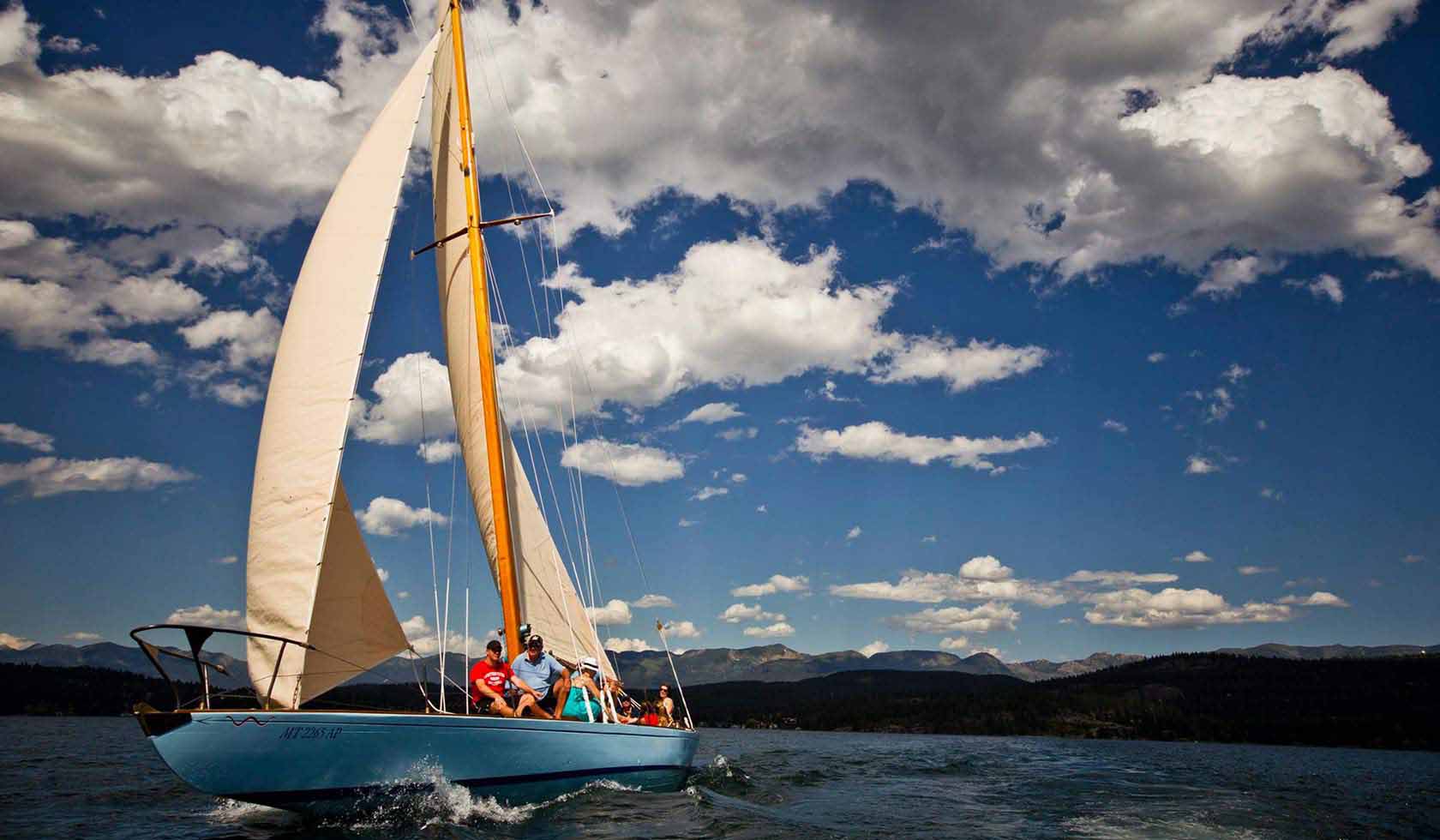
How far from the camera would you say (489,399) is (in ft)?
55.8

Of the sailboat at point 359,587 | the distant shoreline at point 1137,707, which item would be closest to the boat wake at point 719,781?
the sailboat at point 359,587

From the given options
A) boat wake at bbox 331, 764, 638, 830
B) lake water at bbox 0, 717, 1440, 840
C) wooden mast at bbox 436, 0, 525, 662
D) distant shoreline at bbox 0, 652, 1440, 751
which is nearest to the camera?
boat wake at bbox 331, 764, 638, 830

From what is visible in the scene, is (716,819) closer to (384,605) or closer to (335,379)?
(384,605)

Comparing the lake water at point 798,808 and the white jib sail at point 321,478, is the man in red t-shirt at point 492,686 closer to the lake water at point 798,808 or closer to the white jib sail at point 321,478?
the white jib sail at point 321,478

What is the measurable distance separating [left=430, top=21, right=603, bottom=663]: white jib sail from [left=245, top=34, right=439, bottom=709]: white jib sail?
297cm

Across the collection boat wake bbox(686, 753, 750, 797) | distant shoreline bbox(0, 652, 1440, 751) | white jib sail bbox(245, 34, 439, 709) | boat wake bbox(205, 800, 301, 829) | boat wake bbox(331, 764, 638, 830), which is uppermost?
white jib sail bbox(245, 34, 439, 709)

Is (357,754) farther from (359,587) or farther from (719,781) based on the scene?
(719,781)

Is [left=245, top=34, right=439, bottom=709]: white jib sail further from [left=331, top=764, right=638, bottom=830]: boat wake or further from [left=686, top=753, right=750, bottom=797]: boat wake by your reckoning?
[left=686, top=753, right=750, bottom=797]: boat wake

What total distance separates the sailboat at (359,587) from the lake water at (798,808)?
2.08 feet

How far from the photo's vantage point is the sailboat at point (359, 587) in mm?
11734

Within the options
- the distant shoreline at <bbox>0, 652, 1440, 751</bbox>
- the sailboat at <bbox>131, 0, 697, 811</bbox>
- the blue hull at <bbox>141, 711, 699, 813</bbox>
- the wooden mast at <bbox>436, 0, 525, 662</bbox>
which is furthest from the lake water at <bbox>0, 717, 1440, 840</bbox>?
the distant shoreline at <bbox>0, 652, 1440, 751</bbox>

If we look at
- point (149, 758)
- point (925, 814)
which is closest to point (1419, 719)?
point (925, 814)

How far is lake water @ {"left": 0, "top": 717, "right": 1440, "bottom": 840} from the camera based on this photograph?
13.2 metres

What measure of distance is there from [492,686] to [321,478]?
4.33 metres
